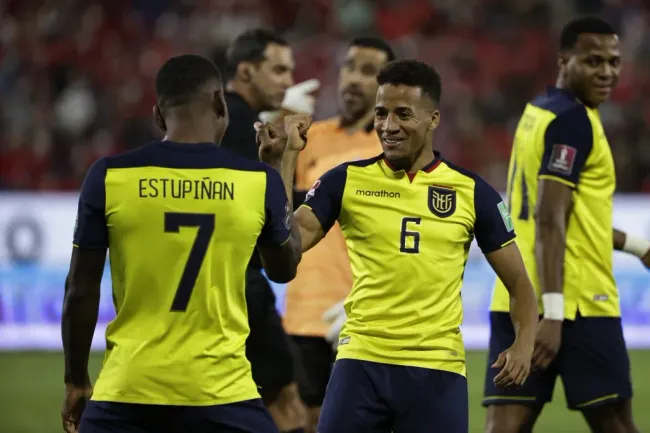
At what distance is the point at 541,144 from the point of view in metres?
5.81

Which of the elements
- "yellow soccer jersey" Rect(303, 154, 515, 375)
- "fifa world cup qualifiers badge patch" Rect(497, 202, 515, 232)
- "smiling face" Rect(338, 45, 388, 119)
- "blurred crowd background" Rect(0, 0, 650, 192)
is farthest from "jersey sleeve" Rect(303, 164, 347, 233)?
"blurred crowd background" Rect(0, 0, 650, 192)

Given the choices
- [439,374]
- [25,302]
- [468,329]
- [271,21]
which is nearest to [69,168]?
[25,302]

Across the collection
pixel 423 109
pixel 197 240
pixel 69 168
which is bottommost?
pixel 69 168

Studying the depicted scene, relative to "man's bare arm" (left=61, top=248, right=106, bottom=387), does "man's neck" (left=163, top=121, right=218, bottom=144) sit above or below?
above

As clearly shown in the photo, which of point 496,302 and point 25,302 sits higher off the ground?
point 496,302

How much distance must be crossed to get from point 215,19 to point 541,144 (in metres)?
12.3

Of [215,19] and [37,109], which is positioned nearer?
[37,109]

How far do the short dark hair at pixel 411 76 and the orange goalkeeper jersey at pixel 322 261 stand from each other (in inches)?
78.4

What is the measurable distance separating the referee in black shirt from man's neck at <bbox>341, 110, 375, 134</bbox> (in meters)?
0.41

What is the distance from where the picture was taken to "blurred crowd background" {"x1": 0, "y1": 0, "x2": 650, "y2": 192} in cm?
1588

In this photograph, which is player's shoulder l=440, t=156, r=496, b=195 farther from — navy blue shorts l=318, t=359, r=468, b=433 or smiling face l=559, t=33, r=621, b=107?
smiling face l=559, t=33, r=621, b=107

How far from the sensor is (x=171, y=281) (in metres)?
3.82

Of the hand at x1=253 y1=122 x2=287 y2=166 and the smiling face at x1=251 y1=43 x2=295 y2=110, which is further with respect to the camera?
the smiling face at x1=251 y1=43 x2=295 y2=110

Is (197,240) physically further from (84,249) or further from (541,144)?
(541,144)
